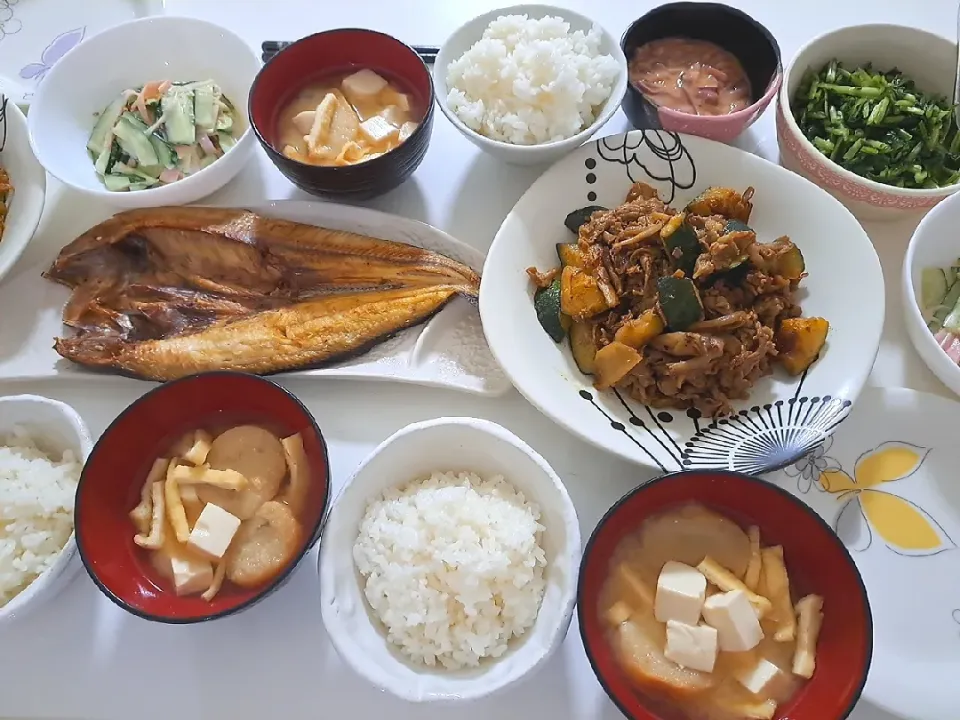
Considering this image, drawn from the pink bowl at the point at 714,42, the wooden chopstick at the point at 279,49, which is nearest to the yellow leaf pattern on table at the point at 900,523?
the pink bowl at the point at 714,42

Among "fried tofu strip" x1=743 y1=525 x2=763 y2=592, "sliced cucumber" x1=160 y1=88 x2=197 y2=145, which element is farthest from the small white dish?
"fried tofu strip" x1=743 y1=525 x2=763 y2=592

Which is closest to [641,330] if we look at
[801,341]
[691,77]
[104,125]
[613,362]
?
[613,362]

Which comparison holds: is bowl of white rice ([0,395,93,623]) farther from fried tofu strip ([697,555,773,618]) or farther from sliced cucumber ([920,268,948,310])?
sliced cucumber ([920,268,948,310])

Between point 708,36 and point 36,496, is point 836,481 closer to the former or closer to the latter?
point 708,36

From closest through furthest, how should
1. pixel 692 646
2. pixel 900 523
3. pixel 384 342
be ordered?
1. pixel 692 646
2. pixel 900 523
3. pixel 384 342

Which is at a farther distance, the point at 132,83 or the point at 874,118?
the point at 132,83

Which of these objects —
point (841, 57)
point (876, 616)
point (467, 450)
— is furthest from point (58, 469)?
point (841, 57)

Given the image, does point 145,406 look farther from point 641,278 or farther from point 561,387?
point 641,278
